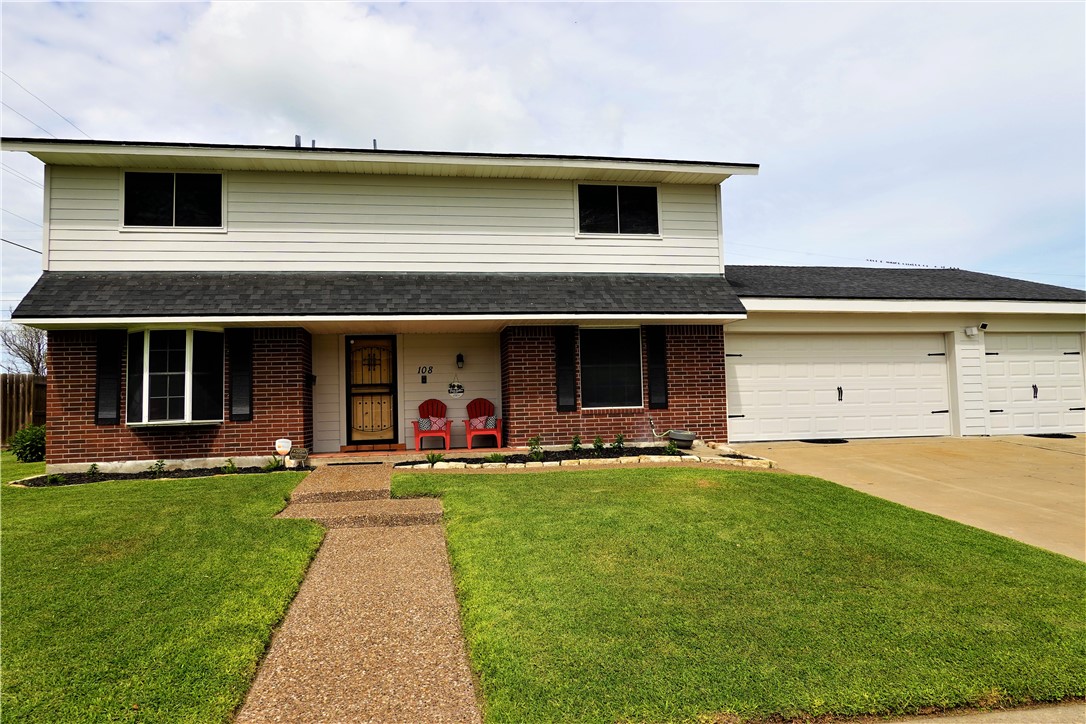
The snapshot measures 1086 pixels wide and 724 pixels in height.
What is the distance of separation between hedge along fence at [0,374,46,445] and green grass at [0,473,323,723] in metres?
9.82

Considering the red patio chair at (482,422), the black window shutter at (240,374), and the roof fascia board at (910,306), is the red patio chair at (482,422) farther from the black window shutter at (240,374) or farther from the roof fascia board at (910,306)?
the roof fascia board at (910,306)

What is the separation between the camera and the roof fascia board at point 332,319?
333 inches

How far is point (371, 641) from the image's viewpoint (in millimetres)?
3496

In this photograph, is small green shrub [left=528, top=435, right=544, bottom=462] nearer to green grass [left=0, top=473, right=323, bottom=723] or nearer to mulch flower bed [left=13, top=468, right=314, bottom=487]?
mulch flower bed [left=13, top=468, right=314, bottom=487]

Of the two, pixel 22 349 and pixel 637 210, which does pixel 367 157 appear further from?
pixel 22 349

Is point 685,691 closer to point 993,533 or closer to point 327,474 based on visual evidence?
point 993,533

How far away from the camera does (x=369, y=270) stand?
10375mm

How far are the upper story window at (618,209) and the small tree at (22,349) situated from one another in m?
29.6

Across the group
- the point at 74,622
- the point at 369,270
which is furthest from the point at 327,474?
the point at 74,622

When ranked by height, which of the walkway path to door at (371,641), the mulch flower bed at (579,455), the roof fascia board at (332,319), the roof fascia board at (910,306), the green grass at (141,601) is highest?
the roof fascia board at (910,306)

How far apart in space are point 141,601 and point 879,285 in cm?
1394

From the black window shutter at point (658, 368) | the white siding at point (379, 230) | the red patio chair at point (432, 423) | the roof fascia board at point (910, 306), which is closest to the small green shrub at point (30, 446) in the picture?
the white siding at point (379, 230)

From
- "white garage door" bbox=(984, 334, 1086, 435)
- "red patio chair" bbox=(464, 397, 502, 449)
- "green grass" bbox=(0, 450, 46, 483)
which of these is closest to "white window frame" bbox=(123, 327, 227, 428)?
"green grass" bbox=(0, 450, 46, 483)

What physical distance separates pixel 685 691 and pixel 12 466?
12767 millimetres
